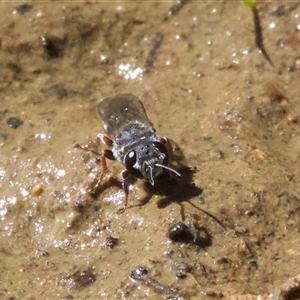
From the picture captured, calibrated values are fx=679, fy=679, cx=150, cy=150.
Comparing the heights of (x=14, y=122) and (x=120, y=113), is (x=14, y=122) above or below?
below

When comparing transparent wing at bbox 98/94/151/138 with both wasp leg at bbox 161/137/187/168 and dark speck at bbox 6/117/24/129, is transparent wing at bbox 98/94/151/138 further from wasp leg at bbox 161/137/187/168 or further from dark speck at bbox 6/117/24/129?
dark speck at bbox 6/117/24/129

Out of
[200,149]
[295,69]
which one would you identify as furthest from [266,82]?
[200,149]

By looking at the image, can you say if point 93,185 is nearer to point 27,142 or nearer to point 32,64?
Answer: point 27,142

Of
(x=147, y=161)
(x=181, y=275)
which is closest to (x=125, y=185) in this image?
(x=147, y=161)

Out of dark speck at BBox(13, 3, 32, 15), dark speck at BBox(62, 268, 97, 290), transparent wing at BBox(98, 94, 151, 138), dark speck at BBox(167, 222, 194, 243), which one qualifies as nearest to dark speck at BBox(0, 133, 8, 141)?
transparent wing at BBox(98, 94, 151, 138)

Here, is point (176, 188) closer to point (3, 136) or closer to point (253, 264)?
point (253, 264)

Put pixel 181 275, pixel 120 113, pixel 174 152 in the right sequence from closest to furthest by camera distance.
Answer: pixel 181 275 → pixel 174 152 → pixel 120 113

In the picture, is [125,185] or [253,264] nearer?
[253,264]
